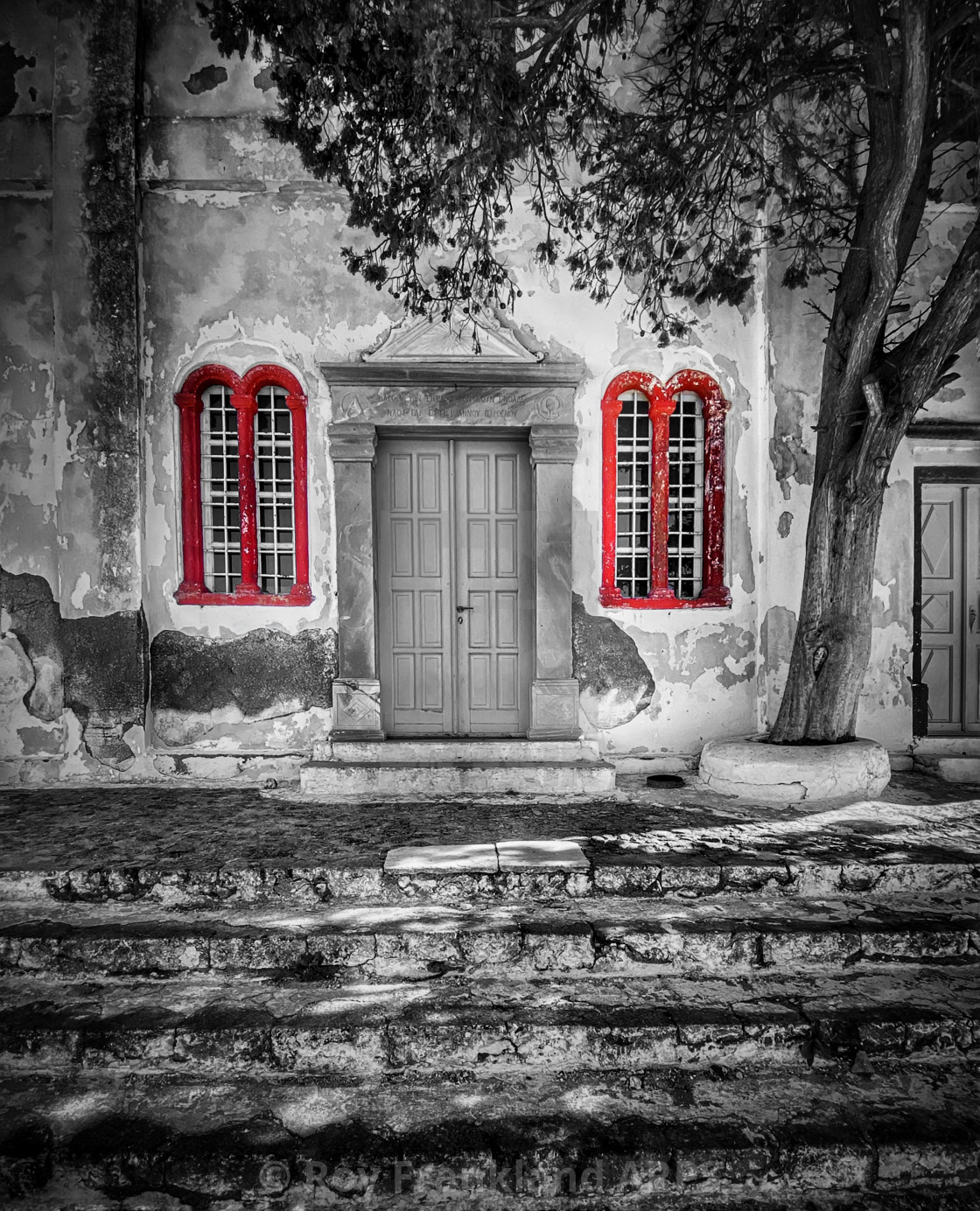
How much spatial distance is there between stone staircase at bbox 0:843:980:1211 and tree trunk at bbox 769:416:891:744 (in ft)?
4.86

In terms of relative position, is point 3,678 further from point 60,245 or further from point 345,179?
point 345,179

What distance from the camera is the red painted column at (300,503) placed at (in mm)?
6234

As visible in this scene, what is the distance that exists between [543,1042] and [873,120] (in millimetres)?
→ 6012

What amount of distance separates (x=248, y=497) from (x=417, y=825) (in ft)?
10.2

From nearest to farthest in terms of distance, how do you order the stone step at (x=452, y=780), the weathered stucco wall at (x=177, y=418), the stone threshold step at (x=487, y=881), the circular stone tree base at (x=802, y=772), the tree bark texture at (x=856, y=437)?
the stone threshold step at (x=487, y=881), the tree bark texture at (x=856, y=437), the circular stone tree base at (x=802, y=772), the stone step at (x=452, y=780), the weathered stucco wall at (x=177, y=418)

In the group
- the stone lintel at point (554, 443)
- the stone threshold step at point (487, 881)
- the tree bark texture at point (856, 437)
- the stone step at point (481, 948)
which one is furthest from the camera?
the stone lintel at point (554, 443)

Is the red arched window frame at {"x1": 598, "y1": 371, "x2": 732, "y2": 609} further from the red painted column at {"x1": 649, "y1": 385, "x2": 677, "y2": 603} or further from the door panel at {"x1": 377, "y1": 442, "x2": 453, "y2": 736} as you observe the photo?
the door panel at {"x1": 377, "y1": 442, "x2": 453, "y2": 736}

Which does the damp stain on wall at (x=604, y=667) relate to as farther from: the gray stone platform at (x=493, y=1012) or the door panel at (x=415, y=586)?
the gray stone platform at (x=493, y=1012)

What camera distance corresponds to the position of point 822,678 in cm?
563

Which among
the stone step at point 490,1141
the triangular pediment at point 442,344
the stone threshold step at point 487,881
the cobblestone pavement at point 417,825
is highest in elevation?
the triangular pediment at point 442,344

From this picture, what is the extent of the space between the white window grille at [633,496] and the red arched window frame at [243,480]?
2690 mm

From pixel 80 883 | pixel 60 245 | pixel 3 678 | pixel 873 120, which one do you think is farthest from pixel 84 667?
pixel 873 120

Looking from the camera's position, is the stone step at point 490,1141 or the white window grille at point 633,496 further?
Answer: the white window grille at point 633,496

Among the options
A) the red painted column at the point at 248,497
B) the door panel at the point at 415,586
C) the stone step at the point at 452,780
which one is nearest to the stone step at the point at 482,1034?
the stone step at the point at 452,780
